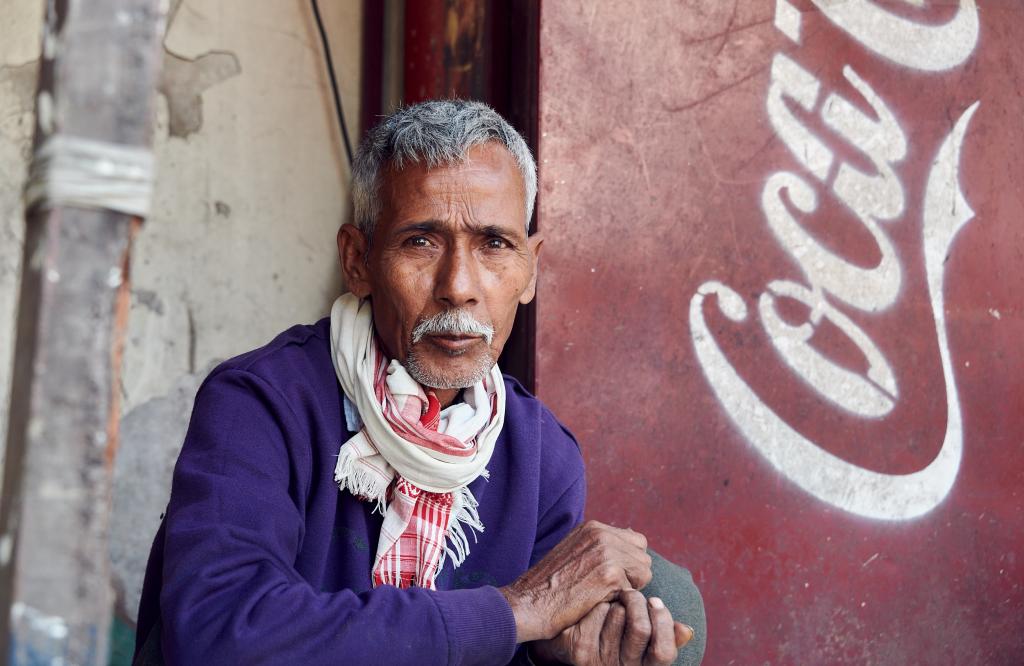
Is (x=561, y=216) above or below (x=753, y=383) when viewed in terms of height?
above

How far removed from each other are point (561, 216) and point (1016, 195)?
173 centimetres

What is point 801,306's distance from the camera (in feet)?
10.2

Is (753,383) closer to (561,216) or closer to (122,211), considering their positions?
(561,216)

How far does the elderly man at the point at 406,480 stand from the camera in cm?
165

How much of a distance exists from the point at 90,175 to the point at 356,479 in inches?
44.5

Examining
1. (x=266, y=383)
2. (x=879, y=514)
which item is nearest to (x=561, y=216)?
(x=266, y=383)

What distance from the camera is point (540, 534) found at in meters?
2.27

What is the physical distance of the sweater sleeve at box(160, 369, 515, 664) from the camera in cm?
160

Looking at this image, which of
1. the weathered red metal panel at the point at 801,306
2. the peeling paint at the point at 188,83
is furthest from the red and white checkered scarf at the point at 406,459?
the peeling paint at the point at 188,83

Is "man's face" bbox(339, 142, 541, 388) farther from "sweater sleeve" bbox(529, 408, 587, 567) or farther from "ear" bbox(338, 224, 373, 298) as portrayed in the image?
"sweater sleeve" bbox(529, 408, 587, 567)

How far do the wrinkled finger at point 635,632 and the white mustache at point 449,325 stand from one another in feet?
1.96

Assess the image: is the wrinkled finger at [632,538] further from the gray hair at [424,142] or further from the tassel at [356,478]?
the gray hair at [424,142]

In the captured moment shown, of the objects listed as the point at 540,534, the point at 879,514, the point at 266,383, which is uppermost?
the point at 266,383

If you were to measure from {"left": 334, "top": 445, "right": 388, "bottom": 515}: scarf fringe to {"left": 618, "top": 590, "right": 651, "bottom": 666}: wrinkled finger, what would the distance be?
0.51 meters
